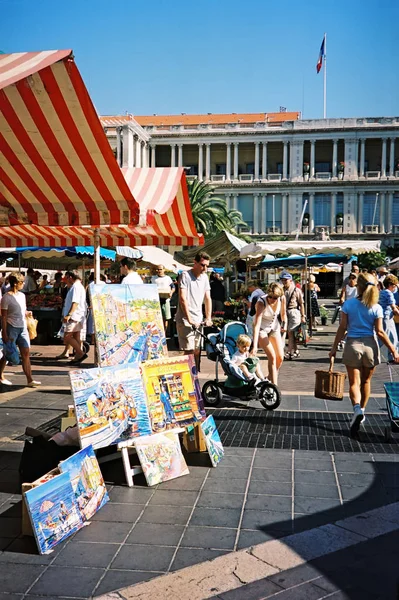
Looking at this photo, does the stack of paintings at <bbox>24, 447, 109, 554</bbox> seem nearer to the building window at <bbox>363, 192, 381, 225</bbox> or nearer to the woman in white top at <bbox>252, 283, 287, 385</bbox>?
the woman in white top at <bbox>252, 283, 287, 385</bbox>

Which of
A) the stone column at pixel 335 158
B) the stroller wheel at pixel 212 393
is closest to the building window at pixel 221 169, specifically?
the stone column at pixel 335 158

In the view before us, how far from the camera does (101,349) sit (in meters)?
5.00

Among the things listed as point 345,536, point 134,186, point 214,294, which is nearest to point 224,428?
point 345,536

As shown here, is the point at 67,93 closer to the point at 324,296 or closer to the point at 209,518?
the point at 209,518

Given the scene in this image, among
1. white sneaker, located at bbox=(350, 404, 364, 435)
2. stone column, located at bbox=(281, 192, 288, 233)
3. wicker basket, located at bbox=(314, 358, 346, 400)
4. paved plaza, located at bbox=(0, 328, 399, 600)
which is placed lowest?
paved plaza, located at bbox=(0, 328, 399, 600)

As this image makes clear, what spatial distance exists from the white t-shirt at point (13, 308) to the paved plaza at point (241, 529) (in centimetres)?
241

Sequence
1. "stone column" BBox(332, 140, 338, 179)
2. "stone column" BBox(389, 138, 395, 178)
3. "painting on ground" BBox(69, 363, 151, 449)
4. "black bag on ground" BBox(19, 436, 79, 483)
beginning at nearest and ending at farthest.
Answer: "painting on ground" BBox(69, 363, 151, 449), "black bag on ground" BBox(19, 436, 79, 483), "stone column" BBox(389, 138, 395, 178), "stone column" BBox(332, 140, 338, 179)

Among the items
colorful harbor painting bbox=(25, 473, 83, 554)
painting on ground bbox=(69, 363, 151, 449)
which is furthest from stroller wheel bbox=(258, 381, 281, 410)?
colorful harbor painting bbox=(25, 473, 83, 554)

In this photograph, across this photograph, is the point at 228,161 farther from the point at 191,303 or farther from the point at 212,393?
the point at 212,393

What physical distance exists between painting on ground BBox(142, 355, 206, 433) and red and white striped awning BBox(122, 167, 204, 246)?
6.54 ft

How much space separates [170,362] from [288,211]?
69.0m

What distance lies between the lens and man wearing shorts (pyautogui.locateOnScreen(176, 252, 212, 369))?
7.76 m

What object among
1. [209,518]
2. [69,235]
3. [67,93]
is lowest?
[209,518]

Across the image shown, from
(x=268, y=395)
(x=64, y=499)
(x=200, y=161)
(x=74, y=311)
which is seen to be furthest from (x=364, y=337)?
(x=200, y=161)
